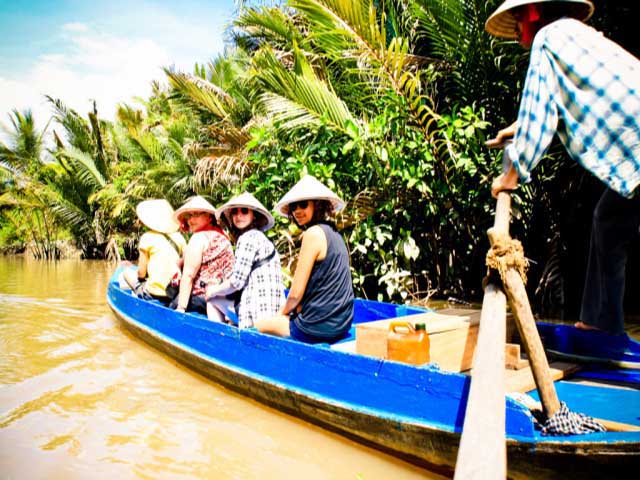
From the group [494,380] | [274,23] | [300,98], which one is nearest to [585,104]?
[494,380]

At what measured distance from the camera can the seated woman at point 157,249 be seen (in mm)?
5629

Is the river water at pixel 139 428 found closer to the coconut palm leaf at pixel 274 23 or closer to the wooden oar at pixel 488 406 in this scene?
the wooden oar at pixel 488 406

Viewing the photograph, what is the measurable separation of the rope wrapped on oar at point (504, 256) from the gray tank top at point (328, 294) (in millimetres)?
1574

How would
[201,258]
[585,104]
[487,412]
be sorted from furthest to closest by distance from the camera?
[201,258] < [585,104] < [487,412]

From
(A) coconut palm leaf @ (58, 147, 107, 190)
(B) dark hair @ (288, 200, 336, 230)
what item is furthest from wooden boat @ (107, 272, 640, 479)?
(A) coconut palm leaf @ (58, 147, 107, 190)

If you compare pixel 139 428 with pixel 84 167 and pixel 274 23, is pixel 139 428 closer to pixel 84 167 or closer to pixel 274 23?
pixel 274 23

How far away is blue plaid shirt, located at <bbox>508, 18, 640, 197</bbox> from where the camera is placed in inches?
86.1

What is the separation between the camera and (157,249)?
5.70 m

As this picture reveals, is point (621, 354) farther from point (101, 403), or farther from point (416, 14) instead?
point (416, 14)

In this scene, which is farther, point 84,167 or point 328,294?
point 84,167

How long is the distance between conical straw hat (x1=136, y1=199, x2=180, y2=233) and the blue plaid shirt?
168 inches

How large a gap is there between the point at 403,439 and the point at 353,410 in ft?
1.26

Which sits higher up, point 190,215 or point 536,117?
point 536,117

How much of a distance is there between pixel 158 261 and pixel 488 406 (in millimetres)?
4764
